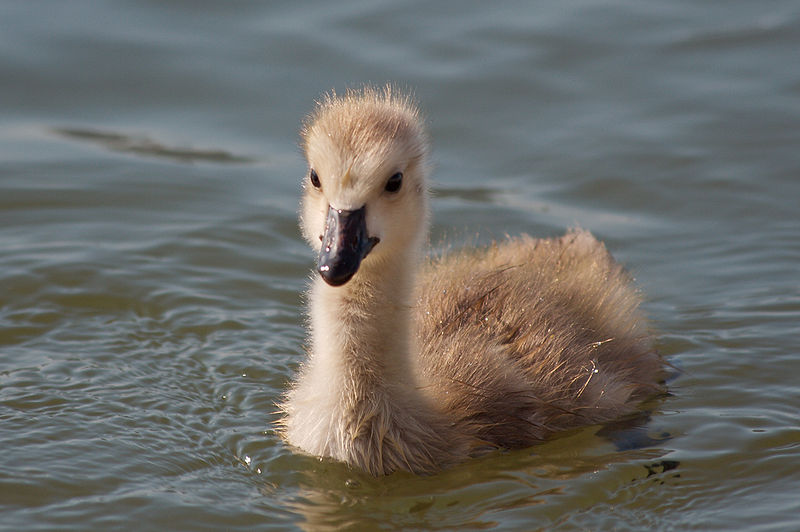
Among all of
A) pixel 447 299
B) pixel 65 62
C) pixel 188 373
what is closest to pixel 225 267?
pixel 188 373

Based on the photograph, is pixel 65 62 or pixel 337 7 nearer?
pixel 65 62

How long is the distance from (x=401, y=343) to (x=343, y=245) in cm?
69

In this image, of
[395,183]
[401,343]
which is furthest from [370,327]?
[395,183]

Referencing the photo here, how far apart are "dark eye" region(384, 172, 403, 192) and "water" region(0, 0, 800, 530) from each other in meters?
1.30

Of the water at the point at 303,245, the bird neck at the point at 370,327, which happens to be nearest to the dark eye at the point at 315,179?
the bird neck at the point at 370,327

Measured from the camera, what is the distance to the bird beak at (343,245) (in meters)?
5.16

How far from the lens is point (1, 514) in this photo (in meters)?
5.41

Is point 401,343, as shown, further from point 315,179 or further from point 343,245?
point 315,179

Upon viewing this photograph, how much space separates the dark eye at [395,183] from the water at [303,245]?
4.28ft

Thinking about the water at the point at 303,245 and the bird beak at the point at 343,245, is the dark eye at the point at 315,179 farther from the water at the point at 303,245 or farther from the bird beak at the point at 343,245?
the water at the point at 303,245

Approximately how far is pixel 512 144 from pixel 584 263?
3.53 metres

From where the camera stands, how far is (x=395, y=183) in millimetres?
5562

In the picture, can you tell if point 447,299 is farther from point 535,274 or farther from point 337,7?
point 337,7

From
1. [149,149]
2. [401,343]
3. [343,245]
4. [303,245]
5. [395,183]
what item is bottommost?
[401,343]
